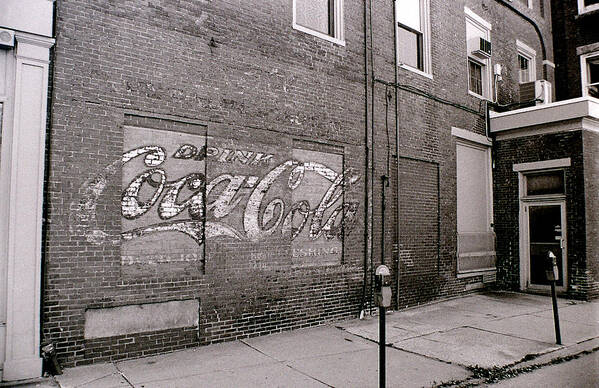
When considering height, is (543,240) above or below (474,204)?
below

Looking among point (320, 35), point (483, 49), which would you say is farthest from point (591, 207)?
point (320, 35)

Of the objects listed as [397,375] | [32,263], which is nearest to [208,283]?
[32,263]

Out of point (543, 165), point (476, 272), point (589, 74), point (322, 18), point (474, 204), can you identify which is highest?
point (589, 74)

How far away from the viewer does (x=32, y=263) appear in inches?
217

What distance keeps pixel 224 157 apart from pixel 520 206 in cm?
886

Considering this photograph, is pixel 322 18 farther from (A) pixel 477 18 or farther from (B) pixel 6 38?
(A) pixel 477 18

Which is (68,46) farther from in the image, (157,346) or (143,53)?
(157,346)

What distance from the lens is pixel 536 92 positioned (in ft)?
45.1

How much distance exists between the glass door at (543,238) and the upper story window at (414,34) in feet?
15.6

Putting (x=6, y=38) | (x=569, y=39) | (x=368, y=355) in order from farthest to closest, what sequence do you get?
(x=569, y=39)
(x=368, y=355)
(x=6, y=38)

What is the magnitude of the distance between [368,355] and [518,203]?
26.1 ft

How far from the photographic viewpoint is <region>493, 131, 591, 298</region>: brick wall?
1100 cm

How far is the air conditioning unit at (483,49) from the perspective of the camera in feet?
41.5

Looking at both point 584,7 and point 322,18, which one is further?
point 584,7
